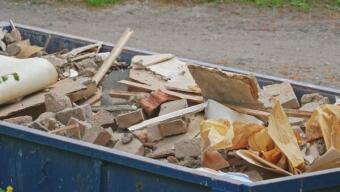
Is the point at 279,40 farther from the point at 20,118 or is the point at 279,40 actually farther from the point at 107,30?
the point at 20,118

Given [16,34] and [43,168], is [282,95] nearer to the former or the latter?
[43,168]

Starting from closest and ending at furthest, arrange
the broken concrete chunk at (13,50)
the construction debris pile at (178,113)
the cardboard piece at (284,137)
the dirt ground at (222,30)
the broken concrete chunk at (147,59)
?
the cardboard piece at (284,137) < the construction debris pile at (178,113) < the broken concrete chunk at (147,59) < the broken concrete chunk at (13,50) < the dirt ground at (222,30)

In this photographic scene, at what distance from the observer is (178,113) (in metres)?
6.00

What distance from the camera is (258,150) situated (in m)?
5.35

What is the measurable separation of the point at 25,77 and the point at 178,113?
120 cm

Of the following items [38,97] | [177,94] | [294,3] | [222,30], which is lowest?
[222,30]

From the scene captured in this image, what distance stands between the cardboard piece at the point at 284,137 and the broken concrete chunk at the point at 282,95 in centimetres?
80

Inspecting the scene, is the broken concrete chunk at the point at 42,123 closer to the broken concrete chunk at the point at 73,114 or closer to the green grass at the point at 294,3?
the broken concrete chunk at the point at 73,114

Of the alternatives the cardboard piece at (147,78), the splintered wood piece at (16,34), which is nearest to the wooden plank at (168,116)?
the cardboard piece at (147,78)

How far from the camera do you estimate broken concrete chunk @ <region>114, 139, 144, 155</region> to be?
5.64 m

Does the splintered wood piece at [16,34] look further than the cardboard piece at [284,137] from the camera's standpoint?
Yes

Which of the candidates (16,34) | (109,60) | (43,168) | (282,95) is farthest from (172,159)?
(16,34)

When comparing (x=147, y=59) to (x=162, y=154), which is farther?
(x=147, y=59)

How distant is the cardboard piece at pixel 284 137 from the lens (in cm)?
519
